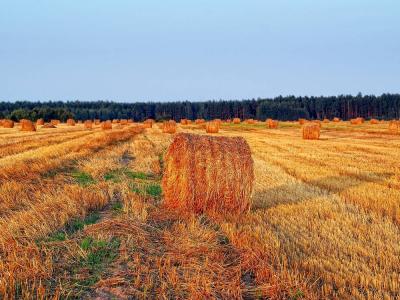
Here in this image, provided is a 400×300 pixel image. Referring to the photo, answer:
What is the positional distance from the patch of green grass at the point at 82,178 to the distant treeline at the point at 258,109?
96763 mm

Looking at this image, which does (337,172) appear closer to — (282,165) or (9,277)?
(282,165)

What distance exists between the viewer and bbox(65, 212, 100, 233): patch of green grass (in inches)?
258

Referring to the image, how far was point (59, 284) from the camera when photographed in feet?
14.7

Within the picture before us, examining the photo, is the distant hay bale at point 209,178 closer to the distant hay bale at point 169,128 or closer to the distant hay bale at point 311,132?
the distant hay bale at point 311,132

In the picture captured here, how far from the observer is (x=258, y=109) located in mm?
130500

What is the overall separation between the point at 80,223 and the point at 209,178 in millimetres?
2315

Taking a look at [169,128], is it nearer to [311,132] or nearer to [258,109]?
[311,132]

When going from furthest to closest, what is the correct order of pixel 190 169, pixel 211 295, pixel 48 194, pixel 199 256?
pixel 48 194 → pixel 190 169 → pixel 199 256 → pixel 211 295

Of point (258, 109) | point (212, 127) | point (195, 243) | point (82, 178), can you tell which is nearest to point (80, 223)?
point (195, 243)

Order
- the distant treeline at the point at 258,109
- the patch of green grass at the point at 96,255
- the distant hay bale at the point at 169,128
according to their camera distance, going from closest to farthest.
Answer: the patch of green grass at the point at 96,255 → the distant hay bale at the point at 169,128 → the distant treeline at the point at 258,109

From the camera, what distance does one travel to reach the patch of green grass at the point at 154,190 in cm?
948

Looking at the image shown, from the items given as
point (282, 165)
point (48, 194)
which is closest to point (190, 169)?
point (48, 194)

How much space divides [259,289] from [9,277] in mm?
2459

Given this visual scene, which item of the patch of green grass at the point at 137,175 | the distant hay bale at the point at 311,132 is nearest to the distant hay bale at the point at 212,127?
the distant hay bale at the point at 311,132
